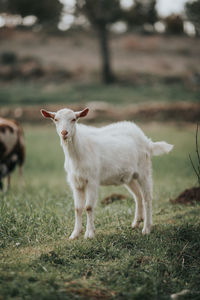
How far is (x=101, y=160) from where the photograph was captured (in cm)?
598

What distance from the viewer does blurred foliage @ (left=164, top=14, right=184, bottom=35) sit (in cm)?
4884

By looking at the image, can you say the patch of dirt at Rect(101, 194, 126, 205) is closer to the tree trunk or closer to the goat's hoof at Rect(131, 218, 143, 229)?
the goat's hoof at Rect(131, 218, 143, 229)

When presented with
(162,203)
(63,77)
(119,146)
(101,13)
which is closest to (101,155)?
(119,146)

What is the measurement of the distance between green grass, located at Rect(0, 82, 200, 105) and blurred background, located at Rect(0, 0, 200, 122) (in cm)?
7

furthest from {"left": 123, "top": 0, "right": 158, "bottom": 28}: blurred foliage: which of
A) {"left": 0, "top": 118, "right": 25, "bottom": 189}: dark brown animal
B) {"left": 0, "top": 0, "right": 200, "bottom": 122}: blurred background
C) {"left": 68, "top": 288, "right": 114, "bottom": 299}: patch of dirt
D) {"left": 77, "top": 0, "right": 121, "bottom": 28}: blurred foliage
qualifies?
{"left": 68, "top": 288, "right": 114, "bottom": 299}: patch of dirt

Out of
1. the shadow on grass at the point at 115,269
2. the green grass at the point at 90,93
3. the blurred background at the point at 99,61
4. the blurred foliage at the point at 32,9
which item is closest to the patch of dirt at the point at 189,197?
the shadow on grass at the point at 115,269

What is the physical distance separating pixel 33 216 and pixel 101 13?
28158 millimetres

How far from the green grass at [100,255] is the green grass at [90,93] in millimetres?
21574

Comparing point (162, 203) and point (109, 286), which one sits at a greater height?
point (109, 286)

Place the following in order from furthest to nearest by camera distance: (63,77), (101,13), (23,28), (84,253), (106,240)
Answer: (23,28)
(63,77)
(101,13)
(106,240)
(84,253)

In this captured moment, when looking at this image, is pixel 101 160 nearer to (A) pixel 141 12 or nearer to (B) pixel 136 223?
(B) pixel 136 223

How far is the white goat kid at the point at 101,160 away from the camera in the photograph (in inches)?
226

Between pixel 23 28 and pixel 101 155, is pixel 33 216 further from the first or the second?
pixel 23 28

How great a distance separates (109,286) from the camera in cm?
433
